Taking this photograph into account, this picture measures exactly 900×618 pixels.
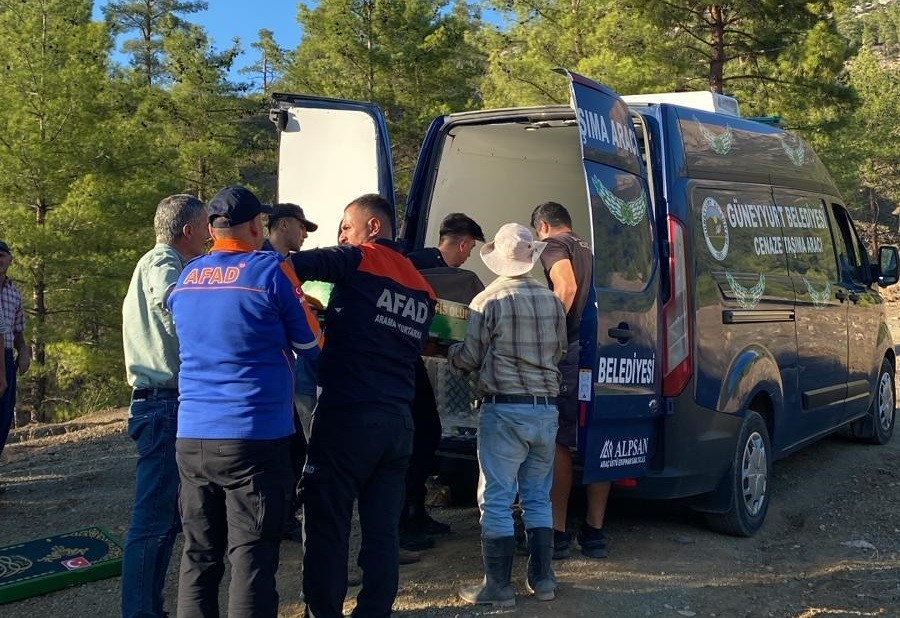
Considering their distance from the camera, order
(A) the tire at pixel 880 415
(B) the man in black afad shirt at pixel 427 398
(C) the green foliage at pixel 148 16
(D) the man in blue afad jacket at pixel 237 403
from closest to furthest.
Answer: (D) the man in blue afad jacket at pixel 237 403 → (B) the man in black afad shirt at pixel 427 398 → (A) the tire at pixel 880 415 → (C) the green foliage at pixel 148 16

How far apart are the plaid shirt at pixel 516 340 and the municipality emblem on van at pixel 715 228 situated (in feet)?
3.94

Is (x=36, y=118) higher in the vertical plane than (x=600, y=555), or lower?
higher

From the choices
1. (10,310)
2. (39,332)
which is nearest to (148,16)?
(39,332)

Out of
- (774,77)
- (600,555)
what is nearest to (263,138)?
(774,77)

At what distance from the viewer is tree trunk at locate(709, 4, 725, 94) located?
672 inches

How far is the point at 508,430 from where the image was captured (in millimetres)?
4125

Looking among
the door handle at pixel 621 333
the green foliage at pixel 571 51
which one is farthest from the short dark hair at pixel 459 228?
the green foliage at pixel 571 51

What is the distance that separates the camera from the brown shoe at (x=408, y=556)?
4.75m

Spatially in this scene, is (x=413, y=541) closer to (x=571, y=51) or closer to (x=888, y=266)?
(x=888, y=266)

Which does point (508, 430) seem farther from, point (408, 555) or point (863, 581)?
point (863, 581)

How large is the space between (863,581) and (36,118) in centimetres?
1813

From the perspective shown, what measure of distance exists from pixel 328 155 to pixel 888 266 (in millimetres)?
4608

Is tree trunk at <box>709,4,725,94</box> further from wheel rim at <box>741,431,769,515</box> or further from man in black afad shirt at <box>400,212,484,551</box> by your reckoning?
man in black afad shirt at <box>400,212,484,551</box>

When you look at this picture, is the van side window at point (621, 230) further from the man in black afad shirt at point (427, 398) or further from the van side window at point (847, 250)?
the van side window at point (847, 250)
